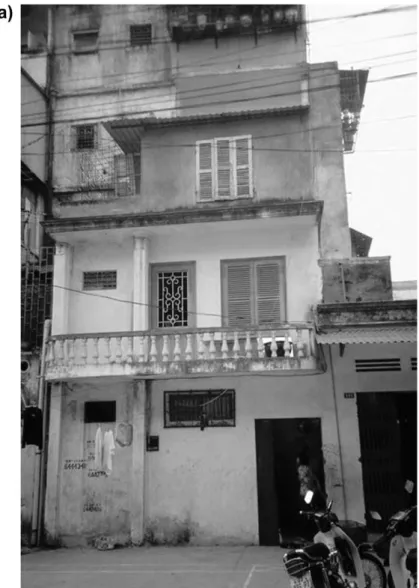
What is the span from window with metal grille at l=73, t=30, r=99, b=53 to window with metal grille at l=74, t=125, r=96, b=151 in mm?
1919

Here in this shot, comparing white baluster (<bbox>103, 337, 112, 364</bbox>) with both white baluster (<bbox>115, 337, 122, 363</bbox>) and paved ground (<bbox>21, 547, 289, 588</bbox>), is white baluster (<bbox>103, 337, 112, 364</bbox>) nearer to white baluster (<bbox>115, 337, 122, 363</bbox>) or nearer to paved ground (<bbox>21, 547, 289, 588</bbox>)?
white baluster (<bbox>115, 337, 122, 363</bbox>)

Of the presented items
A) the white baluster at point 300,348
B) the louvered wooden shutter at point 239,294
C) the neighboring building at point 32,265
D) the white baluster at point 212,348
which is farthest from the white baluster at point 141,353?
the white baluster at point 300,348

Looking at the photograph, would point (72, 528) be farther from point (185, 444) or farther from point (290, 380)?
point (290, 380)

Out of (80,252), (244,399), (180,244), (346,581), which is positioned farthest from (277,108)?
(346,581)

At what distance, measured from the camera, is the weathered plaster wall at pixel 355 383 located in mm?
9266

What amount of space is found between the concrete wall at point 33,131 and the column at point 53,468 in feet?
18.6

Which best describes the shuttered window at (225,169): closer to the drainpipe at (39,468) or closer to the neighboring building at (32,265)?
the neighboring building at (32,265)

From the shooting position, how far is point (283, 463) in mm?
9602

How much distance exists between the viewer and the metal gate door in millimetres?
9242

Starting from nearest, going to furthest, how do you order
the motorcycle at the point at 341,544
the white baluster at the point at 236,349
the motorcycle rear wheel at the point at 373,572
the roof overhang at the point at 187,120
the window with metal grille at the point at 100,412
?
the motorcycle at the point at 341,544 < the motorcycle rear wheel at the point at 373,572 < the white baluster at the point at 236,349 < the window with metal grille at the point at 100,412 < the roof overhang at the point at 187,120

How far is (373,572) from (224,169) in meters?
7.16

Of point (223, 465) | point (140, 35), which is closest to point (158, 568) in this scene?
point (223, 465)

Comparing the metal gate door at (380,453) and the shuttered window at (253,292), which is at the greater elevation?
the shuttered window at (253,292)

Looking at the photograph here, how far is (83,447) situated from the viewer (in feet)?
32.3
